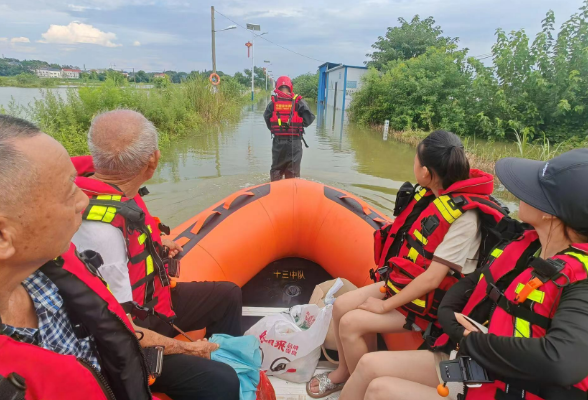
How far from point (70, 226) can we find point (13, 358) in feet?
0.84

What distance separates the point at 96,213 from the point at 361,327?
45.8 inches

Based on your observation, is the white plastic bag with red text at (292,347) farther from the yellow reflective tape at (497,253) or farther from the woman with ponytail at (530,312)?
the yellow reflective tape at (497,253)

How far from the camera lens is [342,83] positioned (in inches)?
802

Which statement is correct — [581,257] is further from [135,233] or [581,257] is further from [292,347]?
[135,233]

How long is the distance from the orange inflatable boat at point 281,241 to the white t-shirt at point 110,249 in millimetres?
720

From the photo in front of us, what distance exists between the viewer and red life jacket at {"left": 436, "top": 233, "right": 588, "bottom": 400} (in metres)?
0.89

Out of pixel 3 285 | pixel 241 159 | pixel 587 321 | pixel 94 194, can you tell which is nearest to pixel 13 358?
pixel 3 285

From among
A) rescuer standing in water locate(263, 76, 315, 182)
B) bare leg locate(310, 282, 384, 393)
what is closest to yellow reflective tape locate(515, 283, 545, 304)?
bare leg locate(310, 282, 384, 393)

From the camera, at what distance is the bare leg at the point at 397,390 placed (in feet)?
3.78

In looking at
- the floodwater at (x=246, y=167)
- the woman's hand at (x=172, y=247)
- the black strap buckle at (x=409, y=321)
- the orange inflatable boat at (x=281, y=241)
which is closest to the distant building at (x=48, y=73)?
the floodwater at (x=246, y=167)

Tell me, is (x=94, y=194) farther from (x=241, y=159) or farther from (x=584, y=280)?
(x=241, y=159)

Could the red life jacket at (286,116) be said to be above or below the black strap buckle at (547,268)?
above

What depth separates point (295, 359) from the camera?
1.73 m

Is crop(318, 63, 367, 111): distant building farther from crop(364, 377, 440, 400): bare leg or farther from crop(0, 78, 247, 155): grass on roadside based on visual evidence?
crop(364, 377, 440, 400): bare leg
